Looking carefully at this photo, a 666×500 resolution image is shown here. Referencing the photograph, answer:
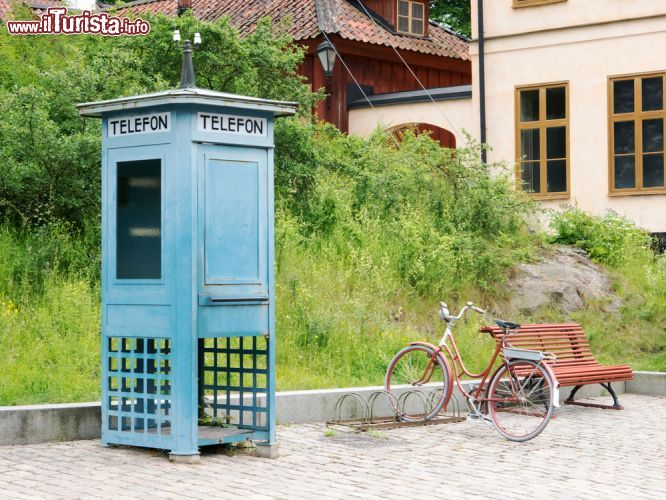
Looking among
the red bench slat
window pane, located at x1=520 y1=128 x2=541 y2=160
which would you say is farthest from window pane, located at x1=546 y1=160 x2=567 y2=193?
the red bench slat

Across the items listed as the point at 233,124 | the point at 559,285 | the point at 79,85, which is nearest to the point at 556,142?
the point at 559,285

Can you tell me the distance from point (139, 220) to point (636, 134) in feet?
48.7

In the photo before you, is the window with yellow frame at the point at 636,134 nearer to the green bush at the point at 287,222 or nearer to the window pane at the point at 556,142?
the window pane at the point at 556,142

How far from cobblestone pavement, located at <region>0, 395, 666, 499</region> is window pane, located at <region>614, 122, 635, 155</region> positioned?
12279mm

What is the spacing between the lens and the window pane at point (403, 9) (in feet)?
102

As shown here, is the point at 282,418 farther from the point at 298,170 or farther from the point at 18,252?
the point at 298,170

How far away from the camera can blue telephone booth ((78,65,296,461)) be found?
8.67 m

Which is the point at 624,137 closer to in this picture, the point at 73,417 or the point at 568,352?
the point at 568,352

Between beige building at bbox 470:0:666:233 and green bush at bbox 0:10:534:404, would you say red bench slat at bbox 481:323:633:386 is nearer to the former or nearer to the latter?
green bush at bbox 0:10:534:404

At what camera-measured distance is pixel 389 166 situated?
56.1 feet

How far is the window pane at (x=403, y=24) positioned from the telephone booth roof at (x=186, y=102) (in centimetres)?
2233

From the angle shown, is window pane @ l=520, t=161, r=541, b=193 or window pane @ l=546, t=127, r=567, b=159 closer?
window pane @ l=546, t=127, r=567, b=159

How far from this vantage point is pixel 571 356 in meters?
12.5

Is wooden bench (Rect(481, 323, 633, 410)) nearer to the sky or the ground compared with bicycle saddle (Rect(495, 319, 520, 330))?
nearer to the ground
